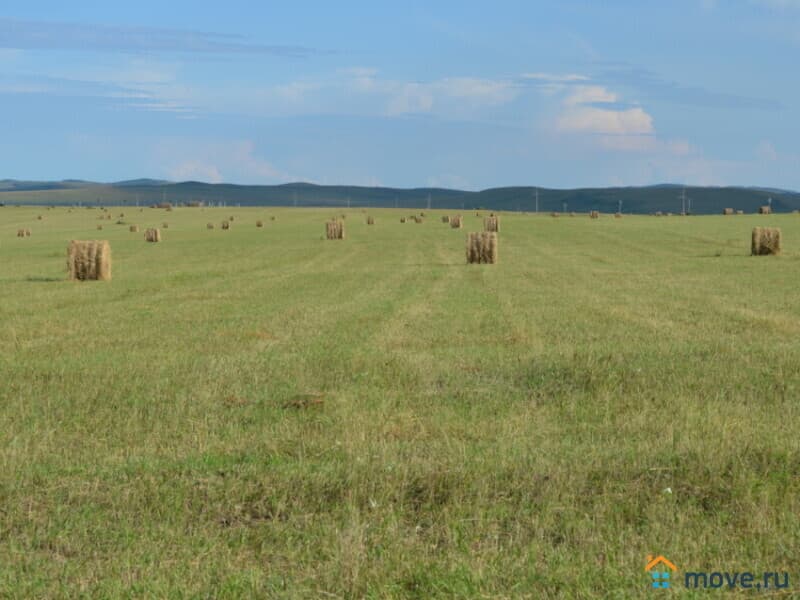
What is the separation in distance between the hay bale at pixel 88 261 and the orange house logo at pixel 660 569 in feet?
91.4

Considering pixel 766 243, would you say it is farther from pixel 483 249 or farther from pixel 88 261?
pixel 88 261

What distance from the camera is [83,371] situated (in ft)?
44.0

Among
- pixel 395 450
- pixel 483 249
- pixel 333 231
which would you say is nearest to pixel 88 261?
pixel 483 249

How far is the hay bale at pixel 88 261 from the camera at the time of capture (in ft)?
Answer: 105

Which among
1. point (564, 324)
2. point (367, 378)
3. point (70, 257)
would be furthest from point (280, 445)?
point (70, 257)

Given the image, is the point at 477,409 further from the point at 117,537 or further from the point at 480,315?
the point at 480,315

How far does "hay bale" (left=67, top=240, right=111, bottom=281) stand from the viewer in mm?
32000

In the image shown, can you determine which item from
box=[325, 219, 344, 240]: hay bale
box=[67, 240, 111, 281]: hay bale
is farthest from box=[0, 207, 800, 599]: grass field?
box=[325, 219, 344, 240]: hay bale

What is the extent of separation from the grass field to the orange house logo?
7 cm

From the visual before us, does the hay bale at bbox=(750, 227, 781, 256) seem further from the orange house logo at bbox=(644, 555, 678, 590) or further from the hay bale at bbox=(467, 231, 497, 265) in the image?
the orange house logo at bbox=(644, 555, 678, 590)

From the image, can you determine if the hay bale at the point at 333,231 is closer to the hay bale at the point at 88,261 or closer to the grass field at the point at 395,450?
the hay bale at the point at 88,261

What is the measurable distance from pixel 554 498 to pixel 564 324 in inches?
428

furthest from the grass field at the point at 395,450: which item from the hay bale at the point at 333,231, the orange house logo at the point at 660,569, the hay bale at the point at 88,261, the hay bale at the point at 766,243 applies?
the hay bale at the point at 333,231

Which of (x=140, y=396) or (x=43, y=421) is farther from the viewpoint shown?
(x=140, y=396)
